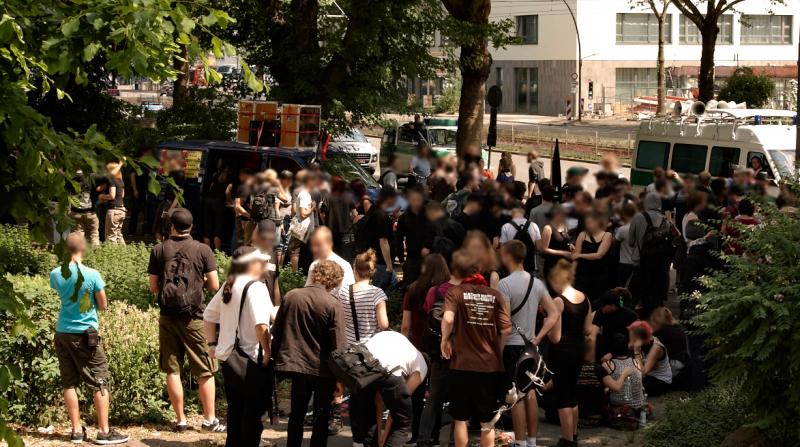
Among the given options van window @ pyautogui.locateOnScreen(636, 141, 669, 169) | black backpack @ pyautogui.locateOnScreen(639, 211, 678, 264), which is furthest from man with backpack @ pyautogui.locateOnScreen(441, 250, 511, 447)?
van window @ pyautogui.locateOnScreen(636, 141, 669, 169)

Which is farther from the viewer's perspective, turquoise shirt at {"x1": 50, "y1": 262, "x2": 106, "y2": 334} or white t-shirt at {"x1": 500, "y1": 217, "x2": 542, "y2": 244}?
white t-shirt at {"x1": 500, "y1": 217, "x2": 542, "y2": 244}

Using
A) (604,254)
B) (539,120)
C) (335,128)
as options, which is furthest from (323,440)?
(539,120)

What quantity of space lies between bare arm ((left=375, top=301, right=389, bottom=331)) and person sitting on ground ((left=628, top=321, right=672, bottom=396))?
8.12ft

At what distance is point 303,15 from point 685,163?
6992 millimetres

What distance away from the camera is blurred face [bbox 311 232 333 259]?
9102 mm

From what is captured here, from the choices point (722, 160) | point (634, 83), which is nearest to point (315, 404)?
point (722, 160)

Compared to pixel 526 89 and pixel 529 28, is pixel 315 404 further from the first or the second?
pixel 526 89

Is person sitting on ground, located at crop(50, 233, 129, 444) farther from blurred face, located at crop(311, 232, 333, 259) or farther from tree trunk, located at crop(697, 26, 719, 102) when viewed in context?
tree trunk, located at crop(697, 26, 719, 102)

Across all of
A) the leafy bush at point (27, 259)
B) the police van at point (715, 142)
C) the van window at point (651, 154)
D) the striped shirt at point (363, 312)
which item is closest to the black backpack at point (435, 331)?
the striped shirt at point (363, 312)

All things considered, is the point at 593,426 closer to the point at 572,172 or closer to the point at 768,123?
the point at 572,172

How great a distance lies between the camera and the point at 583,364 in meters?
9.56

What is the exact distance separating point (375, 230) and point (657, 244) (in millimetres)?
2978

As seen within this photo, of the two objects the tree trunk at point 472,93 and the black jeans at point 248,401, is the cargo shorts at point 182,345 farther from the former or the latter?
the tree trunk at point 472,93

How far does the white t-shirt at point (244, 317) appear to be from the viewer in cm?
826
